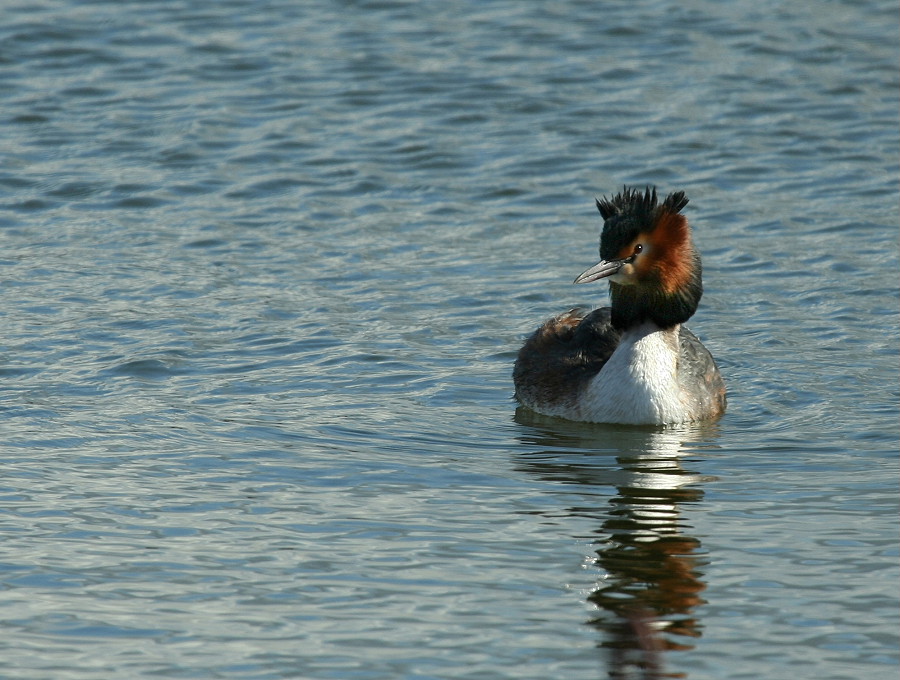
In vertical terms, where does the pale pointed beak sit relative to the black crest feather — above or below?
below

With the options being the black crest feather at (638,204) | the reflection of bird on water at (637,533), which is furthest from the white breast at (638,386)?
the black crest feather at (638,204)

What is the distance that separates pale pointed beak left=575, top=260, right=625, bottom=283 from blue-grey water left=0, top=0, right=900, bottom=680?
1099mm

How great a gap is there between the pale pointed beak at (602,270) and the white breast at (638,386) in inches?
21.2

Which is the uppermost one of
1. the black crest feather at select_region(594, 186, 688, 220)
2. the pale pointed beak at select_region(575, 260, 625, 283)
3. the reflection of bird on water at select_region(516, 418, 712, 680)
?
the black crest feather at select_region(594, 186, 688, 220)

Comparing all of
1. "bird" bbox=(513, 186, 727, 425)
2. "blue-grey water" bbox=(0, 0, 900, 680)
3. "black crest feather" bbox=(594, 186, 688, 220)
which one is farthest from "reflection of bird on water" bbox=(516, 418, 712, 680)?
"black crest feather" bbox=(594, 186, 688, 220)

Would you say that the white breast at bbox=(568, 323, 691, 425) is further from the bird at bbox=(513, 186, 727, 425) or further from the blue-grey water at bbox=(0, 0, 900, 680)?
the blue-grey water at bbox=(0, 0, 900, 680)

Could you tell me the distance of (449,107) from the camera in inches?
757

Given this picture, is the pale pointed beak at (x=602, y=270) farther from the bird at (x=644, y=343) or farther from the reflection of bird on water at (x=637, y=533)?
the reflection of bird on water at (x=637, y=533)

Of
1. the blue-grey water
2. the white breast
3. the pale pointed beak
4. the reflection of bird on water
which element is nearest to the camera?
the reflection of bird on water

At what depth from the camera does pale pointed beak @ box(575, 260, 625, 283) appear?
11.2 metres

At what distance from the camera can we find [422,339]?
42.6ft

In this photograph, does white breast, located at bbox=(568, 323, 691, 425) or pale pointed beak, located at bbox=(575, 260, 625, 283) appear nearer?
pale pointed beak, located at bbox=(575, 260, 625, 283)

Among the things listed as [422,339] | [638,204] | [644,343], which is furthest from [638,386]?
[422,339]

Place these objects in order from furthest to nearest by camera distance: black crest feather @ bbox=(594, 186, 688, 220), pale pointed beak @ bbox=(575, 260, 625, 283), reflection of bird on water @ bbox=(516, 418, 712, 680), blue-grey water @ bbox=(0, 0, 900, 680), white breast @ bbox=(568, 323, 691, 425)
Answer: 1. black crest feather @ bbox=(594, 186, 688, 220)
2. white breast @ bbox=(568, 323, 691, 425)
3. pale pointed beak @ bbox=(575, 260, 625, 283)
4. blue-grey water @ bbox=(0, 0, 900, 680)
5. reflection of bird on water @ bbox=(516, 418, 712, 680)
